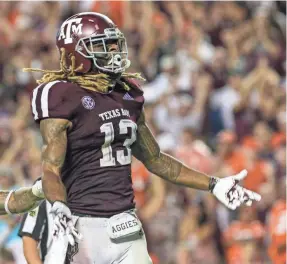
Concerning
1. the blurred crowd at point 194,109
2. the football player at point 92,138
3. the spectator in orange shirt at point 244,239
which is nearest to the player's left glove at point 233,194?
the football player at point 92,138

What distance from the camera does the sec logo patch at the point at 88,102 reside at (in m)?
5.17

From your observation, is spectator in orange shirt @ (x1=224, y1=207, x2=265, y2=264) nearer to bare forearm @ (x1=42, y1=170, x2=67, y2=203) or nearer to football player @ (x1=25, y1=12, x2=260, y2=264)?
football player @ (x1=25, y1=12, x2=260, y2=264)

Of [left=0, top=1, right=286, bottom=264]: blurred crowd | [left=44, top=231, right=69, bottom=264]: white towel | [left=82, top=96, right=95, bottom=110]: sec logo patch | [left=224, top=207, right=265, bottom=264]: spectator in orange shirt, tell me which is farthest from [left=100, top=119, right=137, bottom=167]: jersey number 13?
[left=224, top=207, right=265, bottom=264]: spectator in orange shirt

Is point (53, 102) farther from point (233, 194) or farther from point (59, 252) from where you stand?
point (233, 194)

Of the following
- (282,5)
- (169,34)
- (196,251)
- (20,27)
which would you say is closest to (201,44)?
(169,34)

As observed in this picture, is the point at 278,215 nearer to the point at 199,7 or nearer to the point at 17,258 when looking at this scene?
the point at 17,258

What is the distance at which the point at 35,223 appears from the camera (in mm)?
6000

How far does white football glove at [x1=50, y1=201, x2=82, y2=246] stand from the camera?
15.5 feet

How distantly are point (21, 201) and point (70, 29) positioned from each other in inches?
40.8

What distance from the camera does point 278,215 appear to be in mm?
8867

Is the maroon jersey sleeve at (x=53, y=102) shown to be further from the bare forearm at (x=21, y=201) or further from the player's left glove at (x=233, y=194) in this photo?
the player's left glove at (x=233, y=194)

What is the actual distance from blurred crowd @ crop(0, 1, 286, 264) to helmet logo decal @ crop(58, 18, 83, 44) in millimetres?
2686

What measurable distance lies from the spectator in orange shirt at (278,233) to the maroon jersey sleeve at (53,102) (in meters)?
3.96

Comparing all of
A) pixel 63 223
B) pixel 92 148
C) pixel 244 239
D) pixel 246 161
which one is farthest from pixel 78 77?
pixel 246 161
